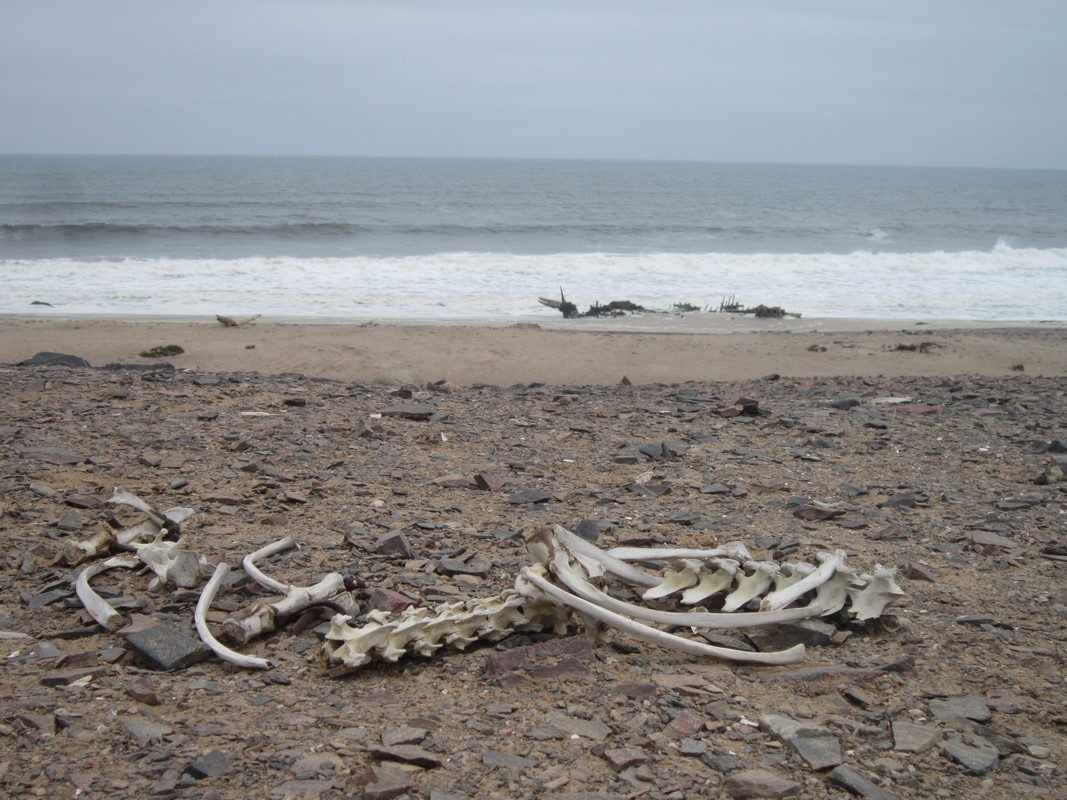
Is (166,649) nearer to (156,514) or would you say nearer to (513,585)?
(156,514)

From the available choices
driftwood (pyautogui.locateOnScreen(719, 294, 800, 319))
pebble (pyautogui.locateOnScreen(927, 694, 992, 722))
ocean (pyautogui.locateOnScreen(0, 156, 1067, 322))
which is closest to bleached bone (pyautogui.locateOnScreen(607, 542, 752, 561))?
pebble (pyautogui.locateOnScreen(927, 694, 992, 722))

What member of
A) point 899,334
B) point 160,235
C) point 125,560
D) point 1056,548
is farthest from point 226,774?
point 160,235

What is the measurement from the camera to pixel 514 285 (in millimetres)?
22484

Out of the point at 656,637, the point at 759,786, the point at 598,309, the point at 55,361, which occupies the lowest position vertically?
the point at 55,361

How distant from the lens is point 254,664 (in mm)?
3219

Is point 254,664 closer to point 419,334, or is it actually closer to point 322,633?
point 322,633

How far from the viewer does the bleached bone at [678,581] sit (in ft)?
12.0

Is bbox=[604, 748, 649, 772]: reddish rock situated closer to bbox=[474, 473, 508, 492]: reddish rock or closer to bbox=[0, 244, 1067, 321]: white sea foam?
bbox=[474, 473, 508, 492]: reddish rock

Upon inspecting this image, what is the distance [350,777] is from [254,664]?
0.85m

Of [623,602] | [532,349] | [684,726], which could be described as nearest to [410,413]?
[623,602]

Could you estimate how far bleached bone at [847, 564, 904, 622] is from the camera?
11.7 ft

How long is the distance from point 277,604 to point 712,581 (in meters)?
1.72

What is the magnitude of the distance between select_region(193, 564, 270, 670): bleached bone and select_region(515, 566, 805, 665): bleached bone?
1.02 metres

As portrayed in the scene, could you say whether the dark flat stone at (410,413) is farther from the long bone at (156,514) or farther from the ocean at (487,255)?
the ocean at (487,255)
